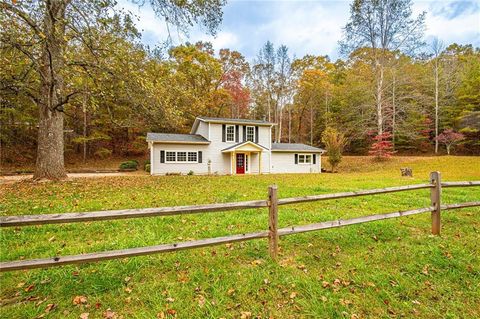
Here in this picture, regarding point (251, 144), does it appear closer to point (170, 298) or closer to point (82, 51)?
point (82, 51)

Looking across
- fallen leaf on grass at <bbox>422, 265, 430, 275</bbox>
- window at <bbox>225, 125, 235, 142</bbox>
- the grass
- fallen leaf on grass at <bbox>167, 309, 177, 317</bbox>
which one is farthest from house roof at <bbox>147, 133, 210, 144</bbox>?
fallen leaf on grass at <bbox>422, 265, 430, 275</bbox>

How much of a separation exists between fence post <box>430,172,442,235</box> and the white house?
16.5 meters

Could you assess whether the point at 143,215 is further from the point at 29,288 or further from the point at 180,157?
the point at 180,157

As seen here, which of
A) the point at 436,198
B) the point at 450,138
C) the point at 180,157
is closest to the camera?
the point at 436,198

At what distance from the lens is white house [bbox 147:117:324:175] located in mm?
19641

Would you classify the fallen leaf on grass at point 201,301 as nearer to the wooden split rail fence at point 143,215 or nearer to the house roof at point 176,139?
the wooden split rail fence at point 143,215

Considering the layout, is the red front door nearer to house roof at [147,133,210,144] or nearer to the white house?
the white house

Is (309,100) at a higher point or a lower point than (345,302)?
higher

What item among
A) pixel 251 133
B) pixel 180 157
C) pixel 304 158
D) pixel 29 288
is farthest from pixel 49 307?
pixel 304 158

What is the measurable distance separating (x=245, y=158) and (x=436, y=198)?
17705 mm

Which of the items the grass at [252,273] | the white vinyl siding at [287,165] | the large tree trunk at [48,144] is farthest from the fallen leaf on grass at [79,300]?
the white vinyl siding at [287,165]

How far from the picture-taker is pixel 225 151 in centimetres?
2081

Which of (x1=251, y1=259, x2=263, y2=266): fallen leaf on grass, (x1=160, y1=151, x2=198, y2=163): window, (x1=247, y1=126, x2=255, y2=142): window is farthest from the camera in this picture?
(x1=247, y1=126, x2=255, y2=142): window

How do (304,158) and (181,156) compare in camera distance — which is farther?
(304,158)
